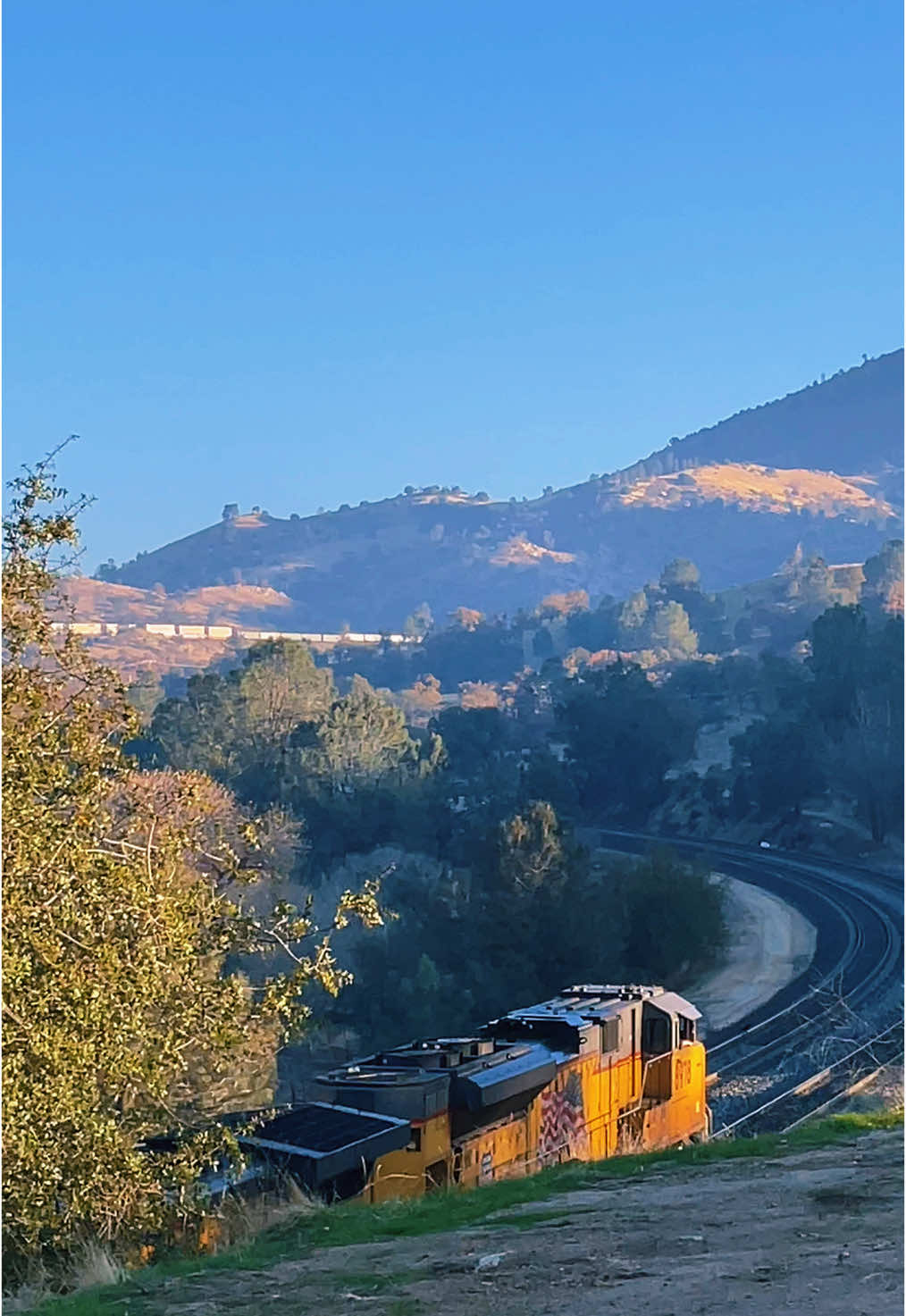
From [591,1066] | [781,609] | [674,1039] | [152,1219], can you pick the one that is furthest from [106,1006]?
[781,609]

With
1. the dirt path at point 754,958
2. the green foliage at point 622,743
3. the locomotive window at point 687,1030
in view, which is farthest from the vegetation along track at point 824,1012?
the green foliage at point 622,743

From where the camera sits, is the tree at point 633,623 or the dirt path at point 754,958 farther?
the tree at point 633,623

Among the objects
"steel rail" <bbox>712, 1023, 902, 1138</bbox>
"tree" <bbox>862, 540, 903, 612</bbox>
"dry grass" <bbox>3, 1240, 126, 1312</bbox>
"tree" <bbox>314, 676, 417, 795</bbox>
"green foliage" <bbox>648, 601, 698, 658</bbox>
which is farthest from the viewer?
"green foliage" <bbox>648, 601, 698, 658</bbox>

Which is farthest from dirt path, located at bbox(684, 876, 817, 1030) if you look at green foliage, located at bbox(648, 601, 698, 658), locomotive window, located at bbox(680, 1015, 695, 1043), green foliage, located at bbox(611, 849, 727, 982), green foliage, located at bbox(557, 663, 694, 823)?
green foliage, located at bbox(648, 601, 698, 658)

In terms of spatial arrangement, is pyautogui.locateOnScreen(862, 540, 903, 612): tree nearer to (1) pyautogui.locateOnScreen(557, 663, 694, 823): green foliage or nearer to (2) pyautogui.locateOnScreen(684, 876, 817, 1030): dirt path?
(1) pyautogui.locateOnScreen(557, 663, 694, 823): green foliage

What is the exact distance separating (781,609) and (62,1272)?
151m

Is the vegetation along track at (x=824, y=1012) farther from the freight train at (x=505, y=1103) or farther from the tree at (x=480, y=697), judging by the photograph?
the tree at (x=480, y=697)

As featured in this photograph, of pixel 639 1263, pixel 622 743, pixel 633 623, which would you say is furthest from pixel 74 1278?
pixel 633 623

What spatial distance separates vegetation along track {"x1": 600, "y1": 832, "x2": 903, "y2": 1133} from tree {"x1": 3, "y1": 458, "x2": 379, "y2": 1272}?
16.9 m

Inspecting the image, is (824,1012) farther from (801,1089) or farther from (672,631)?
(672,631)

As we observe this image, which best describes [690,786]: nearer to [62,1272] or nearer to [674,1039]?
[674,1039]

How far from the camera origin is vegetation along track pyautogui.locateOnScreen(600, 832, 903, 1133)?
30828mm

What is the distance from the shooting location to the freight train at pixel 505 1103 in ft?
52.1

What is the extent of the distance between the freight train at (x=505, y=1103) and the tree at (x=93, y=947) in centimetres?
200
